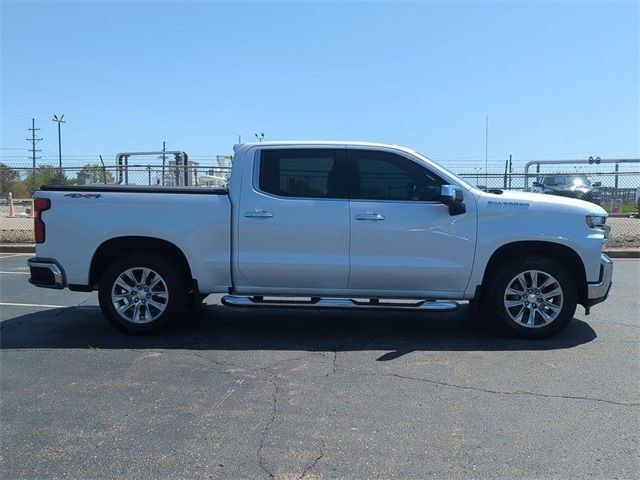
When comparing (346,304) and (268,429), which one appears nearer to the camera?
(268,429)

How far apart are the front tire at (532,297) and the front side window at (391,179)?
1126 mm

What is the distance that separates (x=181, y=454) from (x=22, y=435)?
1.16 m

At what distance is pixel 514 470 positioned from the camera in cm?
323

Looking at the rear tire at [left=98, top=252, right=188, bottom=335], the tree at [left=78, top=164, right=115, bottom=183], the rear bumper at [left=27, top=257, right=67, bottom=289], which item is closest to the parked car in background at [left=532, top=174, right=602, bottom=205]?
the tree at [left=78, top=164, right=115, bottom=183]

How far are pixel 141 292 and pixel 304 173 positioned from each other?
214 cm

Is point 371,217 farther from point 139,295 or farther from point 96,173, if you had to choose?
point 96,173

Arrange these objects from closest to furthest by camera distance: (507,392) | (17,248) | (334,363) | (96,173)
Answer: (507,392) → (334,363) → (17,248) → (96,173)

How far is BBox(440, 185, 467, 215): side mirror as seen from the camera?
5.54 metres

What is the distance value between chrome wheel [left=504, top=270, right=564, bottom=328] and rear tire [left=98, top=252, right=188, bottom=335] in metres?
3.46

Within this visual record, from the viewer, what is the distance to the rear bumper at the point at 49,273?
5.89 meters

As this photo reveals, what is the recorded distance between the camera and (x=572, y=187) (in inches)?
840

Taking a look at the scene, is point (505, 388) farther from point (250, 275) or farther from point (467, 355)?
point (250, 275)

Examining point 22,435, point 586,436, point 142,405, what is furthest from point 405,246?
point 22,435

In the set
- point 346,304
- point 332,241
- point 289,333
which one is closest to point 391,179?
point 332,241
